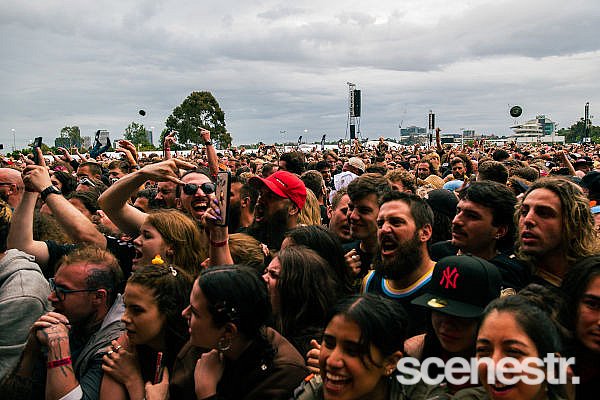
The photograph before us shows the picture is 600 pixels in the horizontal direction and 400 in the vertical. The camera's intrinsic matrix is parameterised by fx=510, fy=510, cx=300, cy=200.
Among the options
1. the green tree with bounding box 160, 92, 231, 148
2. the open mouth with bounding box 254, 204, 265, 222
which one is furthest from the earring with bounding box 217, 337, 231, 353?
the green tree with bounding box 160, 92, 231, 148

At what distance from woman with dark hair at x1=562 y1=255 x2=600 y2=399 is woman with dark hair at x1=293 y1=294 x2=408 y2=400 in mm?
806

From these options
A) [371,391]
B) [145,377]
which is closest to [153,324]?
[145,377]

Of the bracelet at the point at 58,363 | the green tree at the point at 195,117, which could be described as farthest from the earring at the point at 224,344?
the green tree at the point at 195,117

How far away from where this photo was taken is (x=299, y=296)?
9.61 ft

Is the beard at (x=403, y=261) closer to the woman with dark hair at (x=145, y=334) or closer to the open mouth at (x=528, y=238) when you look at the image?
the open mouth at (x=528, y=238)

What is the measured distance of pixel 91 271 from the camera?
126 inches

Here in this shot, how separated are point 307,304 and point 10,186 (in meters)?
4.65

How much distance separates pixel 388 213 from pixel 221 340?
161 centimetres

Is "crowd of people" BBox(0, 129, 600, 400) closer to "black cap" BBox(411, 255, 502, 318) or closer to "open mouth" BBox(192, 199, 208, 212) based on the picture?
"black cap" BBox(411, 255, 502, 318)

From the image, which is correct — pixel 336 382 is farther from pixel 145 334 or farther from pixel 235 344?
pixel 145 334

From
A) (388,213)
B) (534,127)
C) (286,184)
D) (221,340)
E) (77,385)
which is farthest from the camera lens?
(534,127)

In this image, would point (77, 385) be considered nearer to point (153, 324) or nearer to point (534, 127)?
point (153, 324)

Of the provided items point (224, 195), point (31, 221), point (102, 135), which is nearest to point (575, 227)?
point (224, 195)

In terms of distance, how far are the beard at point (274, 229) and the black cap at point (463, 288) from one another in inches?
92.6
